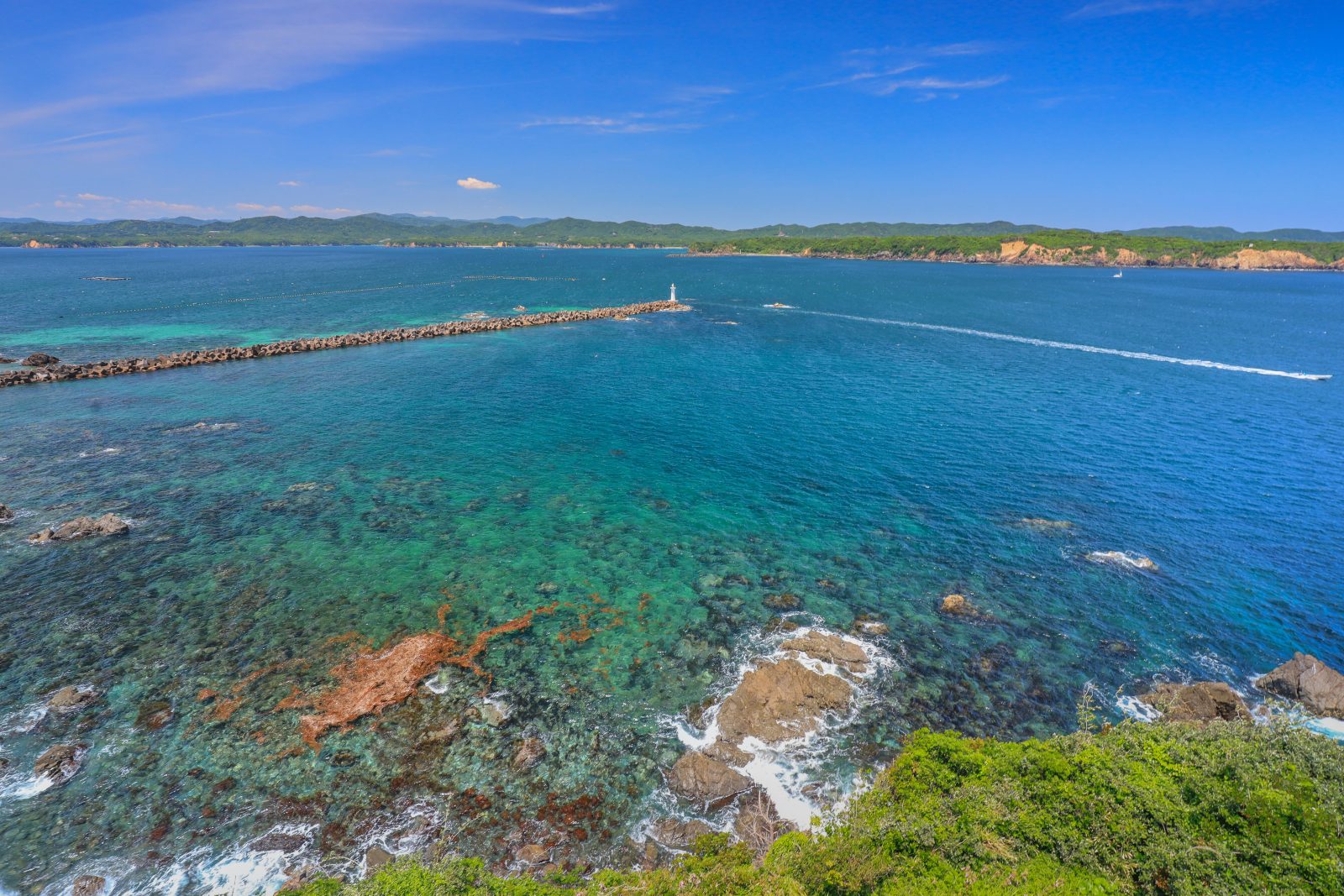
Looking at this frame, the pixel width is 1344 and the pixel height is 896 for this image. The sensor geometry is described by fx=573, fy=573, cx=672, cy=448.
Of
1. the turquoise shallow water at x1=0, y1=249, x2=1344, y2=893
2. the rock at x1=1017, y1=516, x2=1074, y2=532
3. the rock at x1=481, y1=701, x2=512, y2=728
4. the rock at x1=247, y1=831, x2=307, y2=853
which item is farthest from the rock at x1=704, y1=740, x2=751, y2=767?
the rock at x1=1017, y1=516, x2=1074, y2=532

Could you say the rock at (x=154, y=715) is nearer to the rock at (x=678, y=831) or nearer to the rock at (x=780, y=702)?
the rock at (x=678, y=831)

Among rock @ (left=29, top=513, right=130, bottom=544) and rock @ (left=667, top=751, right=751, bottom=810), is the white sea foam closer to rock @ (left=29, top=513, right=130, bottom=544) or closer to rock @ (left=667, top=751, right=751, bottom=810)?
rock @ (left=667, top=751, right=751, bottom=810)

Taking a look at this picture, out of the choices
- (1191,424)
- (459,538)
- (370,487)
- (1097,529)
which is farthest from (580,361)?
(1191,424)

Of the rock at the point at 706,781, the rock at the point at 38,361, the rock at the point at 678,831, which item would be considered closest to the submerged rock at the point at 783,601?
the rock at the point at 706,781

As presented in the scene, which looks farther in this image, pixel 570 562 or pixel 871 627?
pixel 570 562

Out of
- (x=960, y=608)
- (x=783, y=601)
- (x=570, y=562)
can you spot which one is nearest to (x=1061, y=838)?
(x=960, y=608)

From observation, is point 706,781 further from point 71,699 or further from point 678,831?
point 71,699
